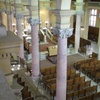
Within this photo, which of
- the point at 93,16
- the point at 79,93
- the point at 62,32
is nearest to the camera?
the point at 62,32

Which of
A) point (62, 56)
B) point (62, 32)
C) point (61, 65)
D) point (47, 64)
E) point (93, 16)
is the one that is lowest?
point (47, 64)

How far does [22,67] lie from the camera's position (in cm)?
1516

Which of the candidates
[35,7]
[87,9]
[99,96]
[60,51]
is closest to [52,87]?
[99,96]

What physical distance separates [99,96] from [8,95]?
970 cm

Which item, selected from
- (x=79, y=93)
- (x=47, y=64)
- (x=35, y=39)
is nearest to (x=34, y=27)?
(x=35, y=39)

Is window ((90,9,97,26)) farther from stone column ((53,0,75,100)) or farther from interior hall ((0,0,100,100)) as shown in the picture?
stone column ((53,0,75,100))

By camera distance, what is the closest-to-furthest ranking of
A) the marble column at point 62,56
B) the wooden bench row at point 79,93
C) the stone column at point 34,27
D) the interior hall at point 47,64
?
1. the interior hall at point 47,64
2. the marble column at point 62,56
3. the wooden bench row at point 79,93
4. the stone column at point 34,27

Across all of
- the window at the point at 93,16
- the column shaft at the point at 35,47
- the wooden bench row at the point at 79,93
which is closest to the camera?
the wooden bench row at the point at 79,93

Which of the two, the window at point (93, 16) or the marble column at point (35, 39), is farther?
the window at point (93, 16)

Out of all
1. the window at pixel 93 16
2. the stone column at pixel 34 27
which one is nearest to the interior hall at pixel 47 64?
the stone column at pixel 34 27

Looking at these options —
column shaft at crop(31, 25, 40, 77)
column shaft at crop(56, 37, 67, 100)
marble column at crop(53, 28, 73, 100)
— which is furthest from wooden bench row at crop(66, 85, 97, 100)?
column shaft at crop(31, 25, 40, 77)

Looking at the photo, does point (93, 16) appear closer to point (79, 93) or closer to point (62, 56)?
point (79, 93)

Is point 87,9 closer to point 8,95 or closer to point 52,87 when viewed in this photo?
point 52,87

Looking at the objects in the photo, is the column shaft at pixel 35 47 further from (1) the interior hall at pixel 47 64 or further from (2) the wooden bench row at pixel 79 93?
(2) the wooden bench row at pixel 79 93
